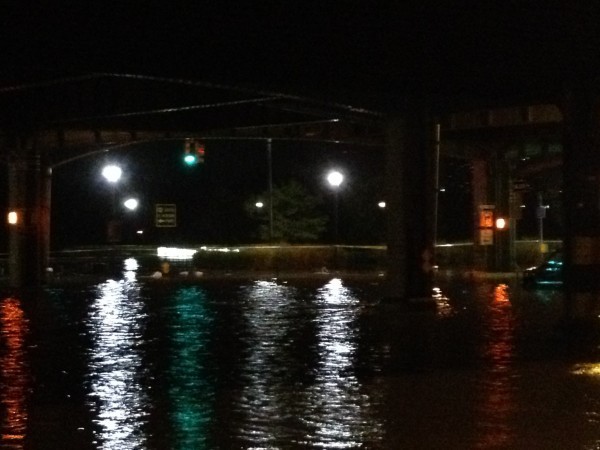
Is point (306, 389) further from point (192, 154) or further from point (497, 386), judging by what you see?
point (192, 154)

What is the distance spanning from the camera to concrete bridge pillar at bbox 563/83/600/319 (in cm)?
2594

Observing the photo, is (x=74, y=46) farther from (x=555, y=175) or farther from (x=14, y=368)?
(x=555, y=175)

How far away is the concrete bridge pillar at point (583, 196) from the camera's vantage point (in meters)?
25.9

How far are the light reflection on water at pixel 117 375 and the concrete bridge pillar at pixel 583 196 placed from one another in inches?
382

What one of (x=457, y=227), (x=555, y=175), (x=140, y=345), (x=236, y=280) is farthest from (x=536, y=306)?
(x=457, y=227)

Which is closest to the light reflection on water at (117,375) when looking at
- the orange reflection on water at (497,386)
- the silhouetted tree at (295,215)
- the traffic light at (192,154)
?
the orange reflection on water at (497,386)

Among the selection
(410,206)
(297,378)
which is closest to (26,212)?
(410,206)

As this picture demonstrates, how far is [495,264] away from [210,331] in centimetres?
3367

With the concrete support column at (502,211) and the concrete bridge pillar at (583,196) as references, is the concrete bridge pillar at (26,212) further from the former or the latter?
the concrete bridge pillar at (583,196)

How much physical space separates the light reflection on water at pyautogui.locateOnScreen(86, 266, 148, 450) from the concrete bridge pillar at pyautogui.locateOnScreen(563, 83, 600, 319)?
9710 millimetres

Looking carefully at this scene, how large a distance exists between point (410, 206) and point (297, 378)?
16171 millimetres

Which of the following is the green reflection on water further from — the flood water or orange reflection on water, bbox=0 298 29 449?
orange reflection on water, bbox=0 298 29 449

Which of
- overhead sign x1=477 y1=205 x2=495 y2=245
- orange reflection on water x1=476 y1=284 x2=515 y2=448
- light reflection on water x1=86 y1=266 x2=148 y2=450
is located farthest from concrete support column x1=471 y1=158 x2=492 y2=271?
orange reflection on water x1=476 y1=284 x2=515 y2=448

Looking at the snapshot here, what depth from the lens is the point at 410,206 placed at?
33312 millimetres
